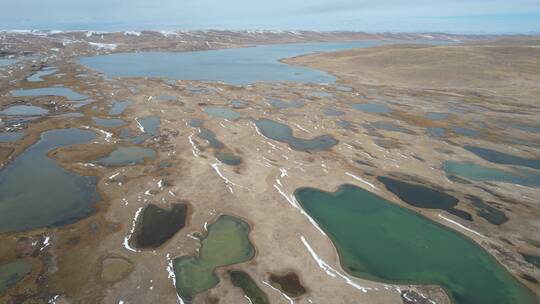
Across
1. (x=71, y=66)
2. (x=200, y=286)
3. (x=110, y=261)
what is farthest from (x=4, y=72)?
(x=200, y=286)

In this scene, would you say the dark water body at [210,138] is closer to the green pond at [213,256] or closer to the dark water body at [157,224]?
the dark water body at [157,224]

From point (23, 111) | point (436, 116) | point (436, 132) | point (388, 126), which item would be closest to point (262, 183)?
point (388, 126)

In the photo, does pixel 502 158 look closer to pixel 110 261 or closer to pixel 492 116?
pixel 492 116

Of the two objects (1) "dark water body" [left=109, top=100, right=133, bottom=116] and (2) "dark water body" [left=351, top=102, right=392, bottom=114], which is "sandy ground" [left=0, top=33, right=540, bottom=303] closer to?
(1) "dark water body" [left=109, top=100, right=133, bottom=116]

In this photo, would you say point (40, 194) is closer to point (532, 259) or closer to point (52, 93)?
point (532, 259)

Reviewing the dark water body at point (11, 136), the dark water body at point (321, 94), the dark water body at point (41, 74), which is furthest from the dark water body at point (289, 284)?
the dark water body at point (41, 74)

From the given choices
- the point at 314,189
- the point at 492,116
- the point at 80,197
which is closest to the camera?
the point at 80,197
